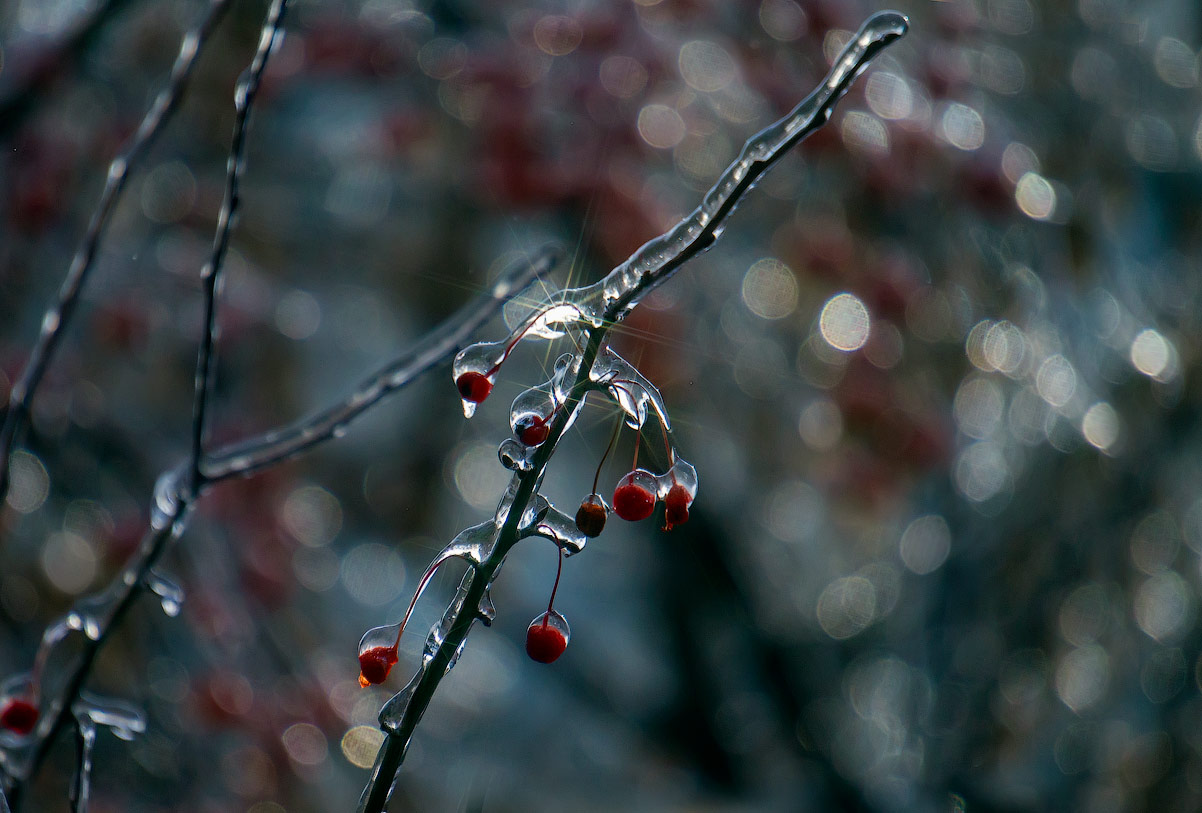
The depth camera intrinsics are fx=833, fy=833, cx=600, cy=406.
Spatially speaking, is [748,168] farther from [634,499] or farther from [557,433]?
[634,499]

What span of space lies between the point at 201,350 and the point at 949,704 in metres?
2.95

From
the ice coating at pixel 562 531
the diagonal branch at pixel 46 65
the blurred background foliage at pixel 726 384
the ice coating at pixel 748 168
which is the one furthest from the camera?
the blurred background foliage at pixel 726 384

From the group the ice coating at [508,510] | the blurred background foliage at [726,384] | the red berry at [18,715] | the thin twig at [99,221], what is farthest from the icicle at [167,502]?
the blurred background foliage at [726,384]

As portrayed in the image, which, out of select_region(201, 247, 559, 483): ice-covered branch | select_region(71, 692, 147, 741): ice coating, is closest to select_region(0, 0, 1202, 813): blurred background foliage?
select_region(71, 692, 147, 741): ice coating

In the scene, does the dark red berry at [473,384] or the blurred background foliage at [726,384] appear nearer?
the dark red berry at [473,384]

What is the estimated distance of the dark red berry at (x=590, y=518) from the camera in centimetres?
66

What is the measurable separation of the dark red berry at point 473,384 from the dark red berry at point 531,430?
4.4 inches

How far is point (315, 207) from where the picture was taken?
4.91 meters

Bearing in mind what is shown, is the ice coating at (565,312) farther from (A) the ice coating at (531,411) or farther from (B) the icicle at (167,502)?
(B) the icicle at (167,502)

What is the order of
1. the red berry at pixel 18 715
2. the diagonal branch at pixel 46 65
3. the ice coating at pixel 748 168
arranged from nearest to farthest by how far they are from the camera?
1. the ice coating at pixel 748 168
2. the red berry at pixel 18 715
3. the diagonal branch at pixel 46 65

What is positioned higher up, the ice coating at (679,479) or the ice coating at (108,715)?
the ice coating at (679,479)

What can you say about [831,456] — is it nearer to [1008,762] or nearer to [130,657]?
[1008,762]

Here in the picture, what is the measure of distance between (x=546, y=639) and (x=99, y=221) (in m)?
0.60

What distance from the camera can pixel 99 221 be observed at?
83cm
